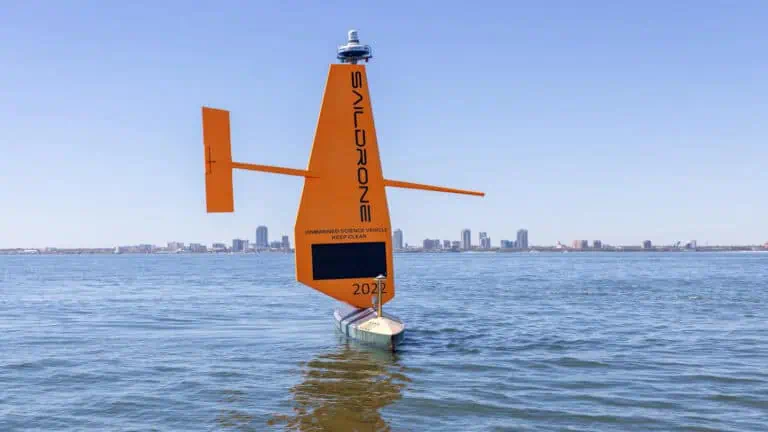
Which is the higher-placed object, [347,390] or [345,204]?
[345,204]

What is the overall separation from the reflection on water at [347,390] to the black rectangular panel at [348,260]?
3153 millimetres

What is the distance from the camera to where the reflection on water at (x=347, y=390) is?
14.3 meters

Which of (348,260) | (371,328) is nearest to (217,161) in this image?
(348,260)

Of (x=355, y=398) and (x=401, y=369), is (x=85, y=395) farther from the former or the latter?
(x=401, y=369)

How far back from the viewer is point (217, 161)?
23656 mm

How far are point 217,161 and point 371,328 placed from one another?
703 centimetres

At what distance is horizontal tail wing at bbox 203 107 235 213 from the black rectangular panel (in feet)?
11.5

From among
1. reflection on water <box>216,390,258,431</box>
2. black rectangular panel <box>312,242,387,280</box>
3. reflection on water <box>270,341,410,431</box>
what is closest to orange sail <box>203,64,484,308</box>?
black rectangular panel <box>312,242,387,280</box>

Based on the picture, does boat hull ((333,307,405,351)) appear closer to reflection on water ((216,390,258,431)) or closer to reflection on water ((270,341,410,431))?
reflection on water ((270,341,410,431))

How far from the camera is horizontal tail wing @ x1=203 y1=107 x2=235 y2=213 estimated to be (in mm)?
23562

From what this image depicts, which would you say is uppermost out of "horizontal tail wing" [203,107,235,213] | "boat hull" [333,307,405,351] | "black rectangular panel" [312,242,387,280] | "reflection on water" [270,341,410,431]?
"horizontal tail wing" [203,107,235,213]

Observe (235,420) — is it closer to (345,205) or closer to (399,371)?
(399,371)

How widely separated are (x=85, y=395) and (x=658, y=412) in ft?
39.7

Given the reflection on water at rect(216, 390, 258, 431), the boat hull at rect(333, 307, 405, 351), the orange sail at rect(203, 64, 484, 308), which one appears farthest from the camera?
the orange sail at rect(203, 64, 484, 308)
